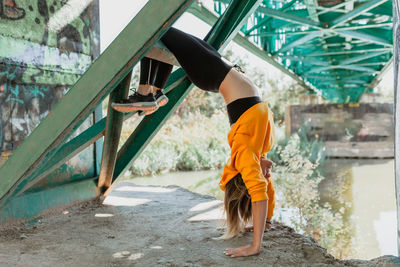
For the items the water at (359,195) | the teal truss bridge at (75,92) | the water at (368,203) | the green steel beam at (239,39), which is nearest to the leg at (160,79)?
the teal truss bridge at (75,92)

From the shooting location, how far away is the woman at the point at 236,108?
2578 millimetres

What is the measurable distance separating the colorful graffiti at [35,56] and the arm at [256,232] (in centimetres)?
213

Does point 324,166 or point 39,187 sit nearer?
point 39,187

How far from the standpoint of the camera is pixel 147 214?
3760mm

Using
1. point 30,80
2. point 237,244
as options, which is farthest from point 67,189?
point 237,244

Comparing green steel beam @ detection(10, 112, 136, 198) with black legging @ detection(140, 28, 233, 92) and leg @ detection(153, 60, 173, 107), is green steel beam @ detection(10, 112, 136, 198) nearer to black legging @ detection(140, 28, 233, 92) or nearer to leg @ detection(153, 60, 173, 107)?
leg @ detection(153, 60, 173, 107)

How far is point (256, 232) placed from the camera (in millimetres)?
2572

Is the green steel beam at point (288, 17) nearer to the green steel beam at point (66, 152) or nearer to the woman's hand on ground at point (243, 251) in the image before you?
the green steel beam at point (66, 152)

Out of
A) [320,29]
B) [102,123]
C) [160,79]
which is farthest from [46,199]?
[320,29]

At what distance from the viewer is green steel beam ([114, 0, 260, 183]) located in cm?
335

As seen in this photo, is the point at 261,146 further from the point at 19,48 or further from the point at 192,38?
the point at 19,48

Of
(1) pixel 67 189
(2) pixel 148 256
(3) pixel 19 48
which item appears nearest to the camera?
(2) pixel 148 256

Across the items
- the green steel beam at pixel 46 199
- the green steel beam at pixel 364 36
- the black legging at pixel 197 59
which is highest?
the green steel beam at pixel 364 36

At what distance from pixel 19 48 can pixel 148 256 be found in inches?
82.2
